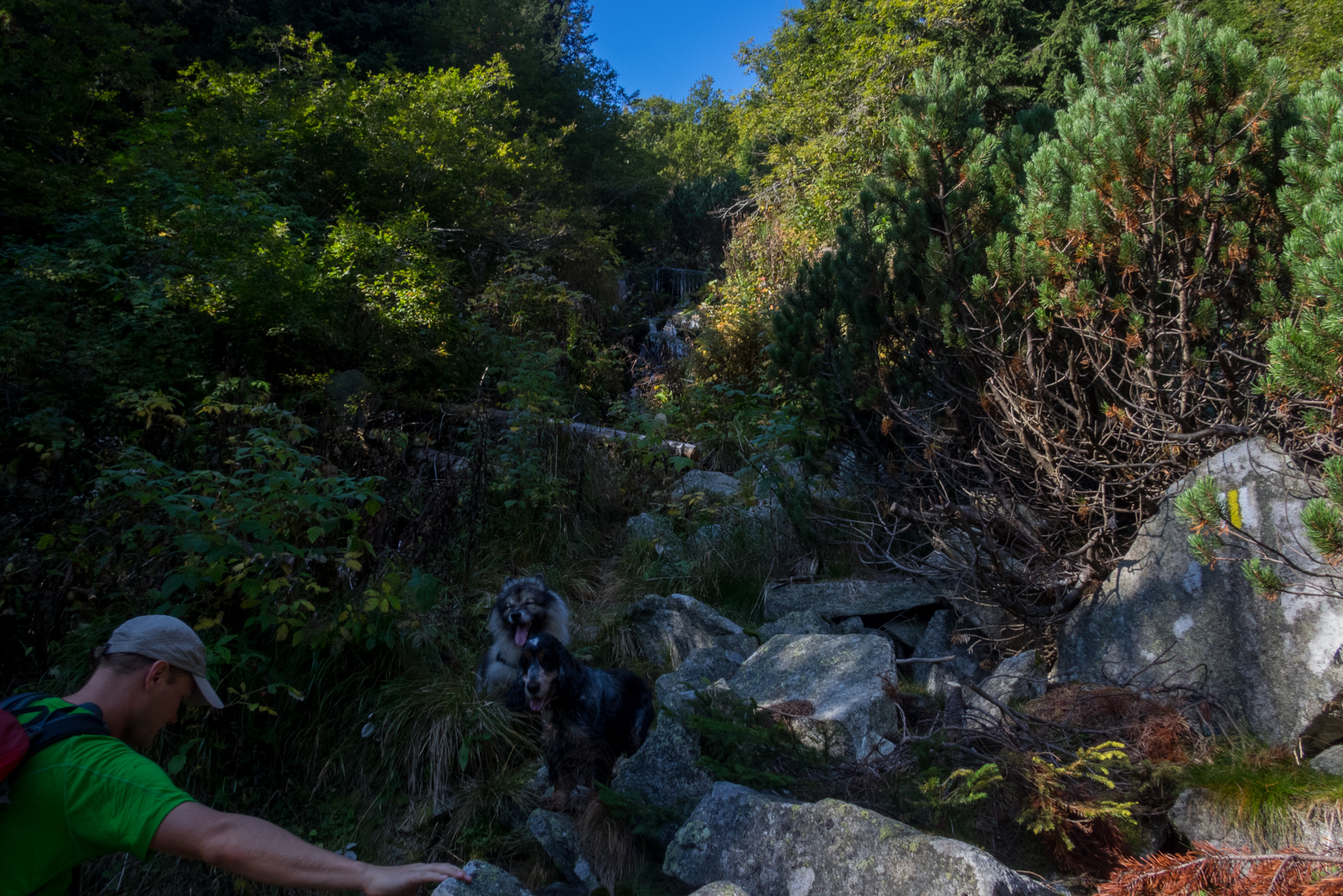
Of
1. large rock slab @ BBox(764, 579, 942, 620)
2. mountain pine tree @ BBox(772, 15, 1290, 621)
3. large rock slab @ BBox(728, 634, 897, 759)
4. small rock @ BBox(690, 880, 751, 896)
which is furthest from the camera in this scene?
large rock slab @ BBox(764, 579, 942, 620)

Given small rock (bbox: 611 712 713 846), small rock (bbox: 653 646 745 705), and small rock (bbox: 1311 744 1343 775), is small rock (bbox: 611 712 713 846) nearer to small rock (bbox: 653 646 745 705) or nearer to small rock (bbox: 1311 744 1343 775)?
small rock (bbox: 653 646 745 705)

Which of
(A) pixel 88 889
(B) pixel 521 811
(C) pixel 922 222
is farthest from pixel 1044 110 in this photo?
(A) pixel 88 889

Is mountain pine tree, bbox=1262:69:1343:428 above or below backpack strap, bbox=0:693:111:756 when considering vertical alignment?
above

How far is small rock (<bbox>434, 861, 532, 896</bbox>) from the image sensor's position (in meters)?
2.47

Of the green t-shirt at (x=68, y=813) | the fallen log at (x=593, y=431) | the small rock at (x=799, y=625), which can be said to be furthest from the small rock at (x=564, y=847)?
the fallen log at (x=593, y=431)

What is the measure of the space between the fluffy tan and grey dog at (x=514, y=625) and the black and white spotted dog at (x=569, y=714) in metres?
0.28

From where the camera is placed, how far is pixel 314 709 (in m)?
4.13

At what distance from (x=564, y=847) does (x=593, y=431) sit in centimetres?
505

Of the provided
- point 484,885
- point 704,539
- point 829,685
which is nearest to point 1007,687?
point 829,685

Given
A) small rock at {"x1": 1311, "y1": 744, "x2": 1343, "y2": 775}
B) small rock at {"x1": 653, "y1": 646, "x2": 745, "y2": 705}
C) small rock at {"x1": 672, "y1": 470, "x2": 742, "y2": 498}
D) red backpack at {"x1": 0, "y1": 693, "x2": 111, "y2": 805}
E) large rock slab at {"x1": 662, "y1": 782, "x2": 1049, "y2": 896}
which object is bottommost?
large rock slab at {"x1": 662, "y1": 782, "x2": 1049, "y2": 896}

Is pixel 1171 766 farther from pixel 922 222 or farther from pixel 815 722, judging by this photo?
pixel 922 222

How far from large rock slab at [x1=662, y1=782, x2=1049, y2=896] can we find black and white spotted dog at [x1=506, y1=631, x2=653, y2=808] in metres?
1.05

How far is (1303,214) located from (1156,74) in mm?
1233

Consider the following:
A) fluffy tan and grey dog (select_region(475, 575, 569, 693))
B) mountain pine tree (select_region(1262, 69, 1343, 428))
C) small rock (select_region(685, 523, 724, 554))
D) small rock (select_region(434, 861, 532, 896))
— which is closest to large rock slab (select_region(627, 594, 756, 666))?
fluffy tan and grey dog (select_region(475, 575, 569, 693))
